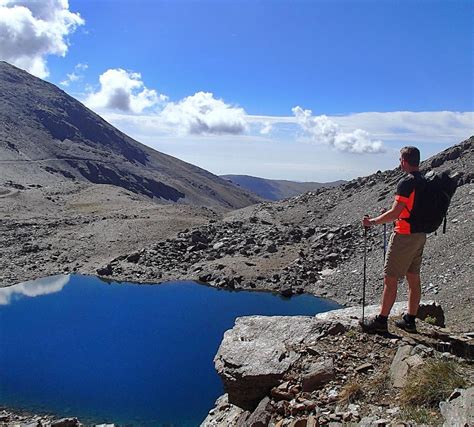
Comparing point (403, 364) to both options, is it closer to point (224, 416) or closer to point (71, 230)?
point (224, 416)

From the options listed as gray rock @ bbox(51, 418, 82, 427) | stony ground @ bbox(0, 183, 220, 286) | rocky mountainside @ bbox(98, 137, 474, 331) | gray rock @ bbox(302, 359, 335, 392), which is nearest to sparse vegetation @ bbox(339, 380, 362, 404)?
gray rock @ bbox(302, 359, 335, 392)

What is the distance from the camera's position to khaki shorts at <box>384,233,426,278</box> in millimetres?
8516

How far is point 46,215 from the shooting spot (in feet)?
161

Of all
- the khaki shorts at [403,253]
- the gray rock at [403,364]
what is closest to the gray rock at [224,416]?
the gray rock at [403,364]

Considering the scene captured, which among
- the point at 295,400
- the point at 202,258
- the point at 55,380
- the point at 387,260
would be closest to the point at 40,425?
the point at 55,380

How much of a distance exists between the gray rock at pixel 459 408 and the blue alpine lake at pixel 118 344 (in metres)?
11.8

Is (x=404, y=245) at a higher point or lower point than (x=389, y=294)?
higher

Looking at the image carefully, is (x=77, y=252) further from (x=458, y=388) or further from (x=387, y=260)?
(x=458, y=388)

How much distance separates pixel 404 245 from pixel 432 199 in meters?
0.97

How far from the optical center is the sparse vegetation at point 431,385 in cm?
618

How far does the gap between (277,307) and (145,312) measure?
739 centimetres

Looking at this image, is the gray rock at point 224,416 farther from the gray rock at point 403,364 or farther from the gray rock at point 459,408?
the gray rock at point 459,408

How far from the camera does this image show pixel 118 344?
22594 mm

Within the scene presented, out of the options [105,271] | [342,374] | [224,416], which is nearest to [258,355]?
[342,374]
